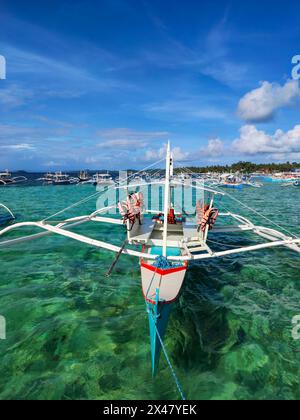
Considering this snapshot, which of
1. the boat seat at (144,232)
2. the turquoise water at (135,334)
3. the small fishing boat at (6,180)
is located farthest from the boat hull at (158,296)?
the small fishing boat at (6,180)

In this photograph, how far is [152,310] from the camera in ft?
19.8

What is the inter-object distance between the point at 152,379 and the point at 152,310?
1696 millimetres

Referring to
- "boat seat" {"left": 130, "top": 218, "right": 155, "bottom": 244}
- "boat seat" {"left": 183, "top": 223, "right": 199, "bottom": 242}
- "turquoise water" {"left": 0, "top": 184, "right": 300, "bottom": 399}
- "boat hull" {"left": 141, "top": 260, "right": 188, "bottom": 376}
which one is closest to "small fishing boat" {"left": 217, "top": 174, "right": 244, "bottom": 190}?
"boat seat" {"left": 183, "top": 223, "right": 199, "bottom": 242}

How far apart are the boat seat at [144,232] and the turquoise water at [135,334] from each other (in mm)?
2016

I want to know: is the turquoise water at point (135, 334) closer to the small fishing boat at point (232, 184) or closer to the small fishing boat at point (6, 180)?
the small fishing boat at point (232, 184)

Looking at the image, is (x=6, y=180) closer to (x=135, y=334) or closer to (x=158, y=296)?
(x=135, y=334)

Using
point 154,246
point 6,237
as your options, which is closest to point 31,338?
point 154,246

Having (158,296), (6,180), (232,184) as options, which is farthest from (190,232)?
(6,180)

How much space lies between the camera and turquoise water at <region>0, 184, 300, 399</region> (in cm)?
585

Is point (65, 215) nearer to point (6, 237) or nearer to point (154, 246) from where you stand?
point (6, 237)

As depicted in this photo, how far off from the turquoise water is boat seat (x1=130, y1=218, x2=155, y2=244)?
2016 millimetres

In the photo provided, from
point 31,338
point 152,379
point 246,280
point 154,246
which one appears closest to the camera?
point 152,379

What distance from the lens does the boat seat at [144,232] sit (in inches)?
403
